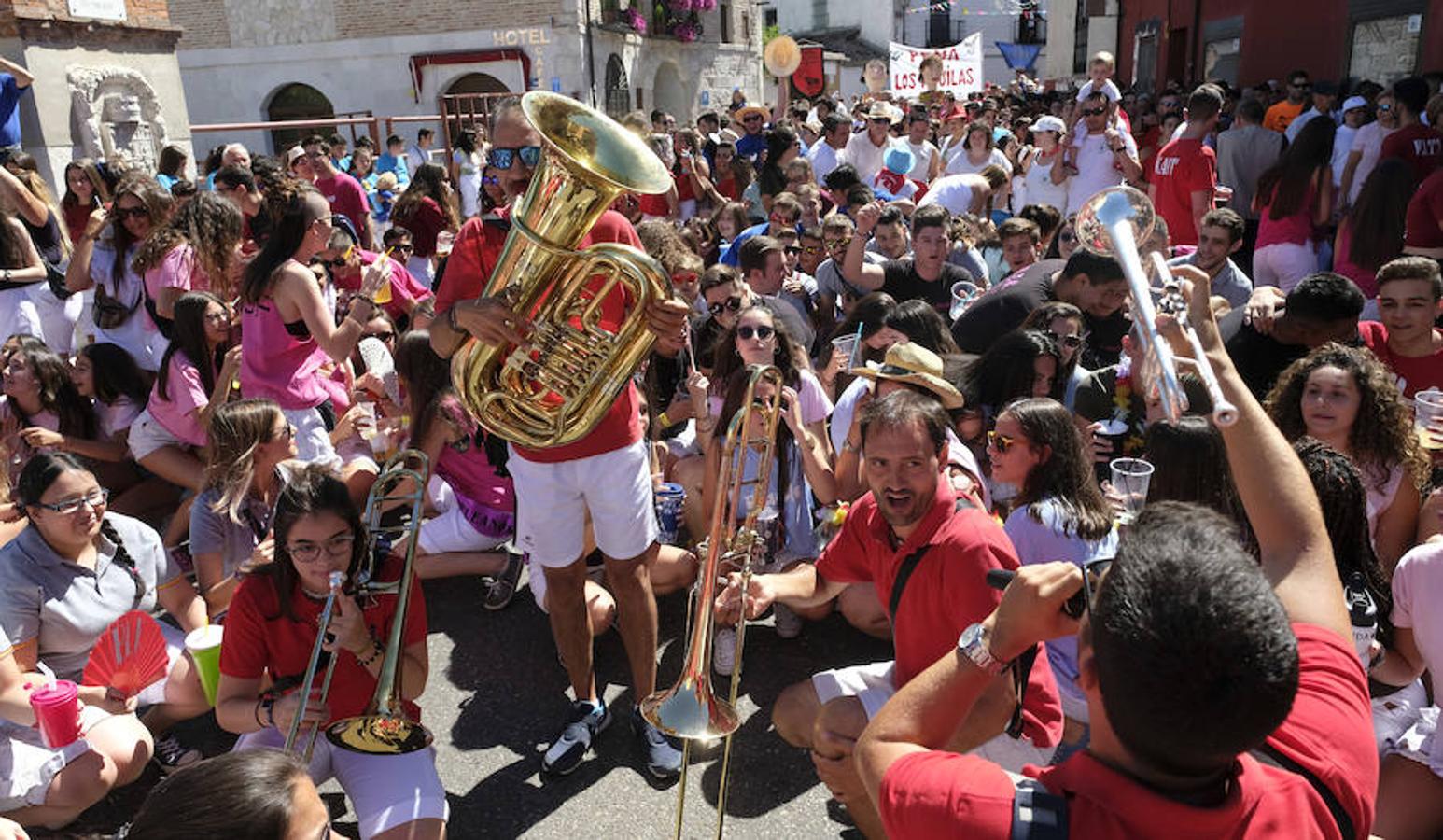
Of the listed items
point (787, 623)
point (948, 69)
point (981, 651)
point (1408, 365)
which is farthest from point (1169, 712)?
point (948, 69)

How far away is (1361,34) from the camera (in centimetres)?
1323

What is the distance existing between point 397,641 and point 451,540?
2.02m

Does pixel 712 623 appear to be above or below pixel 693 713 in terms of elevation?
above

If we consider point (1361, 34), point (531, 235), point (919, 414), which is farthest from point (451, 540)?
point (1361, 34)

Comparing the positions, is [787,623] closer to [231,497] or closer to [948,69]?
[231,497]

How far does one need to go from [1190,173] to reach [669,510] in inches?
191

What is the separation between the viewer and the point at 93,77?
36.3ft

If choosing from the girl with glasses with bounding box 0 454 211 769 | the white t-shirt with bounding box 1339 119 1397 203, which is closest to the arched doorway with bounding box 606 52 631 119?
the white t-shirt with bounding box 1339 119 1397 203

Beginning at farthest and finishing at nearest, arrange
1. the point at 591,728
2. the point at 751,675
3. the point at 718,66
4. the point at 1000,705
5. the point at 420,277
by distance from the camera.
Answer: the point at 718,66 < the point at 420,277 < the point at 751,675 < the point at 591,728 < the point at 1000,705

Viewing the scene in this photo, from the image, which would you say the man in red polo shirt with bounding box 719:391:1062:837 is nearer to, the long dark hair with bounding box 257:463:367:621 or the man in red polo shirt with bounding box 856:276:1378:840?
the man in red polo shirt with bounding box 856:276:1378:840

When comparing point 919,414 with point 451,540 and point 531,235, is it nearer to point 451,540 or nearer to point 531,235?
point 531,235

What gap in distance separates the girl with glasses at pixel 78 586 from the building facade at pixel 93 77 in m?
8.10

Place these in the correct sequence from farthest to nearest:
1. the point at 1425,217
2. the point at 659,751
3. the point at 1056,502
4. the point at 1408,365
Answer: the point at 1425,217 < the point at 1408,365 < the point at 659,751 < the point at 1056,502

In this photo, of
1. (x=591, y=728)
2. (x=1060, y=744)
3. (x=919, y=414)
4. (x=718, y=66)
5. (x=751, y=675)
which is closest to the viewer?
(x=919, y=414)
